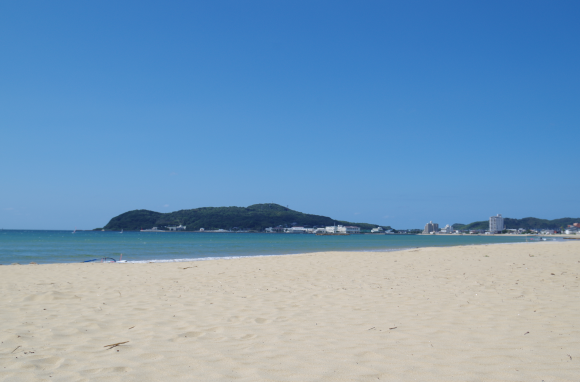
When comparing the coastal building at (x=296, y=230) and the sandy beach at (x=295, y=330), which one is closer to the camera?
the sandy beach at (x=295, y=330)

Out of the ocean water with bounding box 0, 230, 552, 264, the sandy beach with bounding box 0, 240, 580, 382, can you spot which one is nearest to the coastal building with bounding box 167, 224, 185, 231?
the ocean water with bounding box 0, 230, 552, 264

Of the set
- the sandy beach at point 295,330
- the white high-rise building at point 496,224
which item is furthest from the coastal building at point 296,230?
the sandy beach at point 295,330

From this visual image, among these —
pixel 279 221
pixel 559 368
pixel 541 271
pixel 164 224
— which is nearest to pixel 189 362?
pixel 559 368

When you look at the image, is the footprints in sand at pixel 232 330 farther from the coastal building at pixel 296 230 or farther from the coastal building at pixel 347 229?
the coastal building at pixel 296 230

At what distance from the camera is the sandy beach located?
11.9 feet

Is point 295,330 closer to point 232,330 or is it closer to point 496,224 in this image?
point 232,330

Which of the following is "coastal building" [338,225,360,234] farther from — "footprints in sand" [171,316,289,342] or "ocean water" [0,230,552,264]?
"footprints in sand" [171,316,289,342]

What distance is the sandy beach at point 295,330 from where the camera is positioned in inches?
142

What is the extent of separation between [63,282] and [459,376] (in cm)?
983

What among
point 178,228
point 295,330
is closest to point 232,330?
point 295,330

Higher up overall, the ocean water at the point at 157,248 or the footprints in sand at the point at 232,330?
the footprints in sand at the point at 232,330


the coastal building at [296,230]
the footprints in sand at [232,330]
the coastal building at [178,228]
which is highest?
the footprints in sand at [232,330]

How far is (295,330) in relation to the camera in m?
5.12

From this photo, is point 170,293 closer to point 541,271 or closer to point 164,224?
point 541,271
